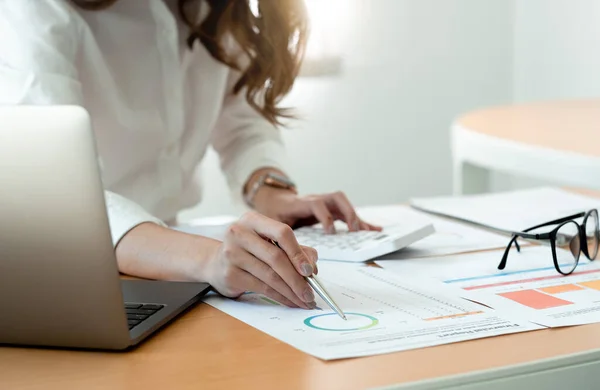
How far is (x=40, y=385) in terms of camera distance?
686 mm

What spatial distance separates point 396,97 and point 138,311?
2375 mm

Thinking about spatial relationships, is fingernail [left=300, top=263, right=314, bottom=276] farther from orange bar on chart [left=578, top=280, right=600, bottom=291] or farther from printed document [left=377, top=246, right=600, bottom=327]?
orange bar on chart [left=578, top=280, right=600, bottom=291]

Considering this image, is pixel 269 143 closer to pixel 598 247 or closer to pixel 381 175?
pixel 598 247

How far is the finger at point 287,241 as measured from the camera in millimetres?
851

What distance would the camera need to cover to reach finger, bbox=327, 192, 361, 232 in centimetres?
121

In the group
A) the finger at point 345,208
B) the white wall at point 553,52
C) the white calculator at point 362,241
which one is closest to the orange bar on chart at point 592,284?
the white calculator at point 362,241

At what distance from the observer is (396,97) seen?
10.3ft

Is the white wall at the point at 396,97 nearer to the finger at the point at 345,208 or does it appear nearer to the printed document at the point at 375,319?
the finger at the point at 345,208

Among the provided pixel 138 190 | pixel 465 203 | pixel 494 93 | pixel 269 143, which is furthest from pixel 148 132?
pixel 494 93

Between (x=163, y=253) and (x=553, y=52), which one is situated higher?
(x=163, y=253)

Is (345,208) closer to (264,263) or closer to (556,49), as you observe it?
(264,263)

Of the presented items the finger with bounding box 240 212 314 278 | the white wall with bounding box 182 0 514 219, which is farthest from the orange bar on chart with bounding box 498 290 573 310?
the white wall with bounding box 182 0 514 219

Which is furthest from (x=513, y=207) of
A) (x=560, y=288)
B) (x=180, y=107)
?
(x=180, y=107)

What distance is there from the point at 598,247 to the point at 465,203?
0.35 m
